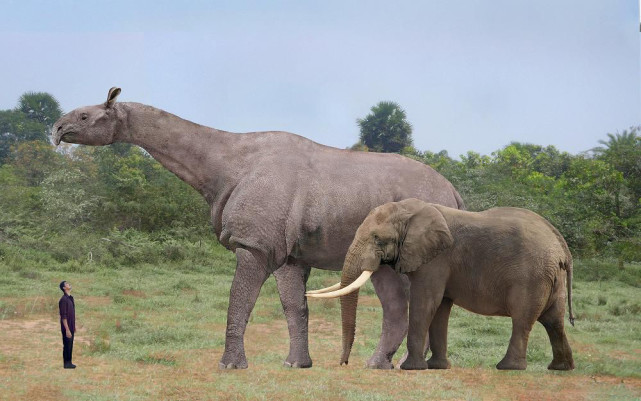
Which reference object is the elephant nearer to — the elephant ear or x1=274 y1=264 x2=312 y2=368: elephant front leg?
the elephant ear

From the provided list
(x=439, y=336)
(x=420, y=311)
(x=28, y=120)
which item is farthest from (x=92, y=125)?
(x=28, y=120)

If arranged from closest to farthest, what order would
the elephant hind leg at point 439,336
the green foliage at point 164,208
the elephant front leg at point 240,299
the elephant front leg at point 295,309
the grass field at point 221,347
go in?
the grass field at point 221,347, the elephant hind leg at point 439,336, the elephant front leg at point 240,299, the elephant front leg at point 295,309, the green foliage at point 164,208

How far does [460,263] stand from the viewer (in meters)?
9.23

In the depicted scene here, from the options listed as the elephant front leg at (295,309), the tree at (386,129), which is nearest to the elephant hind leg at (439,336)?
the elephant front leg at (295,309)

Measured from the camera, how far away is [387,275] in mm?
10250

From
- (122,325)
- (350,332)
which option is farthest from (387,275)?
(122,325)

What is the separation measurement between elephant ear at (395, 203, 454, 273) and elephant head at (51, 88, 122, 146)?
4.14 m

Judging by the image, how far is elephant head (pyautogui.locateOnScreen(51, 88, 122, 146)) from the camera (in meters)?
10.4

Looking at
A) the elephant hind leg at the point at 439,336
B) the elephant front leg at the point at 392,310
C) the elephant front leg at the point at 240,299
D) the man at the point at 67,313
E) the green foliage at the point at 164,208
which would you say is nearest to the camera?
the elephant hind leg at the point at 439,336

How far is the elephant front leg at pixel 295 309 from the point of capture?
34.5 ft

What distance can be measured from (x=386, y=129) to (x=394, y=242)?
58604mm

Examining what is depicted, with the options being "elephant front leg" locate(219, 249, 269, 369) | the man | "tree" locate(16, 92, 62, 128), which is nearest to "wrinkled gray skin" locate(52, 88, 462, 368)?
"elephant front leg" locate(219, 249, 269, 369)

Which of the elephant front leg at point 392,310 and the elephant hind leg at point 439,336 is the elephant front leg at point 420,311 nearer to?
the elephant hind leg at point 439,336

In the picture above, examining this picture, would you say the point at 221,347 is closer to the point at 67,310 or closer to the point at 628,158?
the point at 67,310
